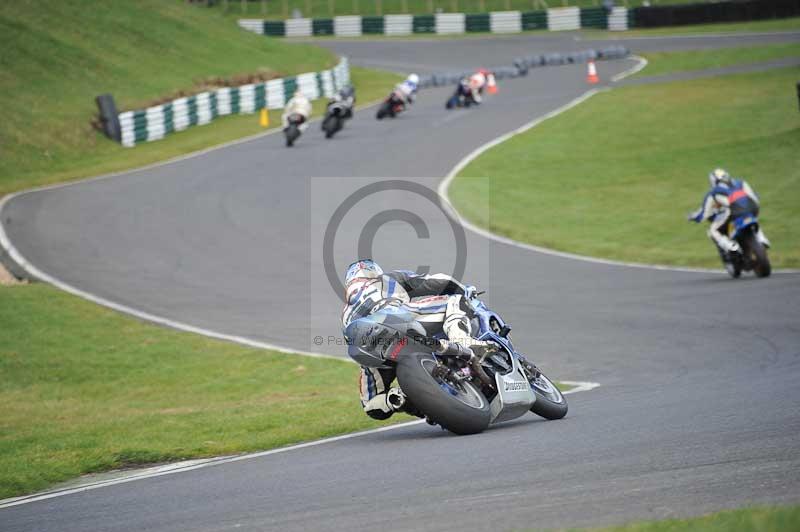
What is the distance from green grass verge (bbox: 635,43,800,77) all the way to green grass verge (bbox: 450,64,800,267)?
196 inches

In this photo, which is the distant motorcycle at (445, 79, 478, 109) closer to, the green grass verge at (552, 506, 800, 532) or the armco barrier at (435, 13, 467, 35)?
the armco barrier at (435, 13, 467, 35)

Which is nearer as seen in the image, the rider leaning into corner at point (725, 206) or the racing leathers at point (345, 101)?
the rider leaning into corner at point (725, 206)

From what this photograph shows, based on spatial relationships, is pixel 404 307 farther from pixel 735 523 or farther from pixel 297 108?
pixel 297 108

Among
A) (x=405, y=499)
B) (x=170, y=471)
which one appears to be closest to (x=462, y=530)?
(x=405, y=499)

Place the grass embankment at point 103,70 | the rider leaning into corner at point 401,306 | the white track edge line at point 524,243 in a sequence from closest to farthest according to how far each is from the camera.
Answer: the rider leaning into corner at point 401,306
the white track edge line at point 524,243
the grass embankment at point 103,70

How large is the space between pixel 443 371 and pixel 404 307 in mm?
638

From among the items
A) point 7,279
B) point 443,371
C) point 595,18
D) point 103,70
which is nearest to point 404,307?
point 443,371

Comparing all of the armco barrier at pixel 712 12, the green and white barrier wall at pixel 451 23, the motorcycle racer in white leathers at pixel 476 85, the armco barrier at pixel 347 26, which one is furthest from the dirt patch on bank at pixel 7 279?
the armco barrier at pixel 347 26

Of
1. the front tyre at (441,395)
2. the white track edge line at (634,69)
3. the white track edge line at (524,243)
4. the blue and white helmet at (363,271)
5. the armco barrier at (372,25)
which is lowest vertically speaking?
the white track edge line at (524,243)

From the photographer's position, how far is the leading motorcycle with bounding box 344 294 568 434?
8.56 metres

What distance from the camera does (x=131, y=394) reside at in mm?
13922

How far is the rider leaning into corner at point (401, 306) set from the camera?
29.6ft

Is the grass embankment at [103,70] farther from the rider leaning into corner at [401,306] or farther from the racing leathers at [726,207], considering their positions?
the rider leaning into corner at [401,306]

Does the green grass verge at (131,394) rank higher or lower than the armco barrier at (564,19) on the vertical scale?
lower
